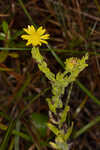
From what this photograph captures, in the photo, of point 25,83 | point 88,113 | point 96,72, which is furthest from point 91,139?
point 25,83

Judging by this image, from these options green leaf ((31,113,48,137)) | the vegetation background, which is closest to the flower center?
the vegetation background

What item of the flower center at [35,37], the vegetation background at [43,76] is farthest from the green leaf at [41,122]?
the flower center at [35,37]

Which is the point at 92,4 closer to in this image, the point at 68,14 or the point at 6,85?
the point at 68,14

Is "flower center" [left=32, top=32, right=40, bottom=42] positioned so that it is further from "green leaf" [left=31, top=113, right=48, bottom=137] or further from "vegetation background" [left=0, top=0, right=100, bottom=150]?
"green leaf" [left=31, top=113, right=48, bottom=137]

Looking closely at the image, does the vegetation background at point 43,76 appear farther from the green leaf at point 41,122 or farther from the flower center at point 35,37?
the flower center at point 35,37

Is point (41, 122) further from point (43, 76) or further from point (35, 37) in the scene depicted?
point (35, 37)

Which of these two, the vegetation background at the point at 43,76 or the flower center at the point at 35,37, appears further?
the vegetation background at the point at 43,76

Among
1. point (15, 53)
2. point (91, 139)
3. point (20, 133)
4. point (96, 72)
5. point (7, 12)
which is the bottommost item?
point (91, 139)

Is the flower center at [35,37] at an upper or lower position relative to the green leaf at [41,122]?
upper

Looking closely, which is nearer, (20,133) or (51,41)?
(20,133)
